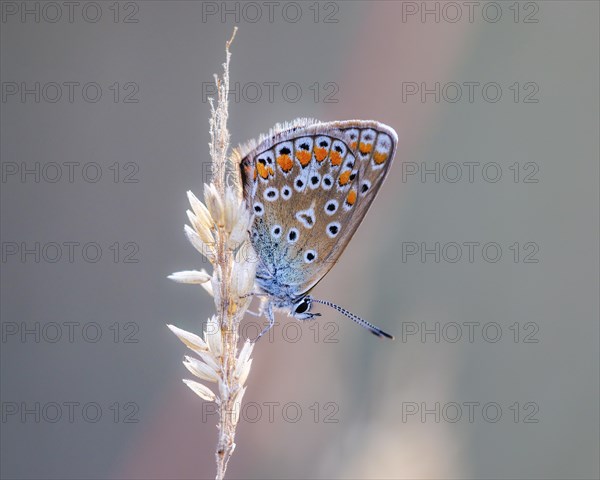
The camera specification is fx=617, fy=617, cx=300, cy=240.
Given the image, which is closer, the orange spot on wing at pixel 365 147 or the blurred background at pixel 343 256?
the orange spot on wing at pixel 365 147

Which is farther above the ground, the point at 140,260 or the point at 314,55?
the point at 314,55

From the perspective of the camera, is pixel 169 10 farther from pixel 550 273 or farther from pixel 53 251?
pixel 550 273

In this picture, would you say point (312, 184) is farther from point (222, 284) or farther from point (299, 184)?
point (222, 284)

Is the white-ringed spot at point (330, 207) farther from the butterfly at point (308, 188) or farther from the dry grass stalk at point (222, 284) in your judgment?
the dry grass stalk at point (222, 284)

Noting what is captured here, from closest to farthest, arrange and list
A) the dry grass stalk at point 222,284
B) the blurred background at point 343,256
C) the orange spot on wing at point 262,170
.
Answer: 1. the dry grass stalk at point 222,284
2. the orange spot on wing at point 262,170
3. the blurred background at point 343,256

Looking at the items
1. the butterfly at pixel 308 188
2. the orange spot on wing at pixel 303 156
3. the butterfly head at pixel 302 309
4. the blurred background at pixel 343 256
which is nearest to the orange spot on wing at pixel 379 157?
the butterfly at pixel 308 188

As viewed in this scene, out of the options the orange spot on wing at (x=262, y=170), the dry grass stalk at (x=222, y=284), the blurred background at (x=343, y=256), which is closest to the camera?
the dry grass stalk at (x=222, y=284)

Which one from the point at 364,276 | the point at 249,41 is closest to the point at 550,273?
the point at 364,276

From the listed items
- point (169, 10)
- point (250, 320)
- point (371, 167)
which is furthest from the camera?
point (169, 10)

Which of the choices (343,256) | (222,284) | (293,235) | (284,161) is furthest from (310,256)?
(343,256)
